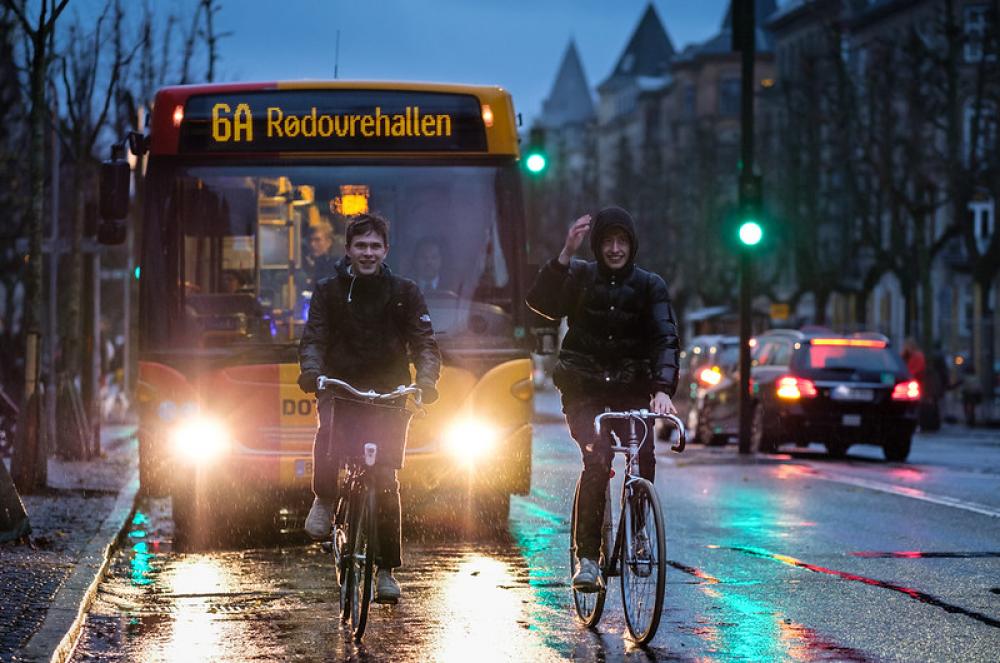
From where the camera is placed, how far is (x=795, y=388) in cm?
2591

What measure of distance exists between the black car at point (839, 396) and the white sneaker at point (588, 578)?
54.4 ft

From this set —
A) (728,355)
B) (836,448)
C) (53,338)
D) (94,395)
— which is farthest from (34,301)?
(728,355)

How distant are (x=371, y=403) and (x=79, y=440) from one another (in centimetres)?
1379

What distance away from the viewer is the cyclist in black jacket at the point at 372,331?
959 cm

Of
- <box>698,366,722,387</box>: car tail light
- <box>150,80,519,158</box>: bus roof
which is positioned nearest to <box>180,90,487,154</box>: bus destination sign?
<box>150,80,519,158</box>: bus roof

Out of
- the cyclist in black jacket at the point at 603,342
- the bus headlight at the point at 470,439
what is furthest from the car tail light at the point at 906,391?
the cyclist in black jacket at the point at 603,342

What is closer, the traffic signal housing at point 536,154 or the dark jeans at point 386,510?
the dark jeans at point 386,510

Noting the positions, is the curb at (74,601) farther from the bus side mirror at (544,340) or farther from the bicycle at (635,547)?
the bus side mirror at (544,340)

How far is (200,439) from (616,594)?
4.11 metres

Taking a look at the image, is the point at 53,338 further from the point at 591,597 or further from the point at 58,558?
the point at 591,597

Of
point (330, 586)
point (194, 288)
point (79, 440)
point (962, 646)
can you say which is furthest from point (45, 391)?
point (962, 646)

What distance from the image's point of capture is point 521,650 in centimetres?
882

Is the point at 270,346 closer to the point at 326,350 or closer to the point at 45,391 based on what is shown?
the point at 326,350

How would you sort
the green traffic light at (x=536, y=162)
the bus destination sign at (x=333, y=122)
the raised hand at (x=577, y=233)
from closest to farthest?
the raised hand at (x=577, y=233), the bus destination sign at (x=333, y=122), the green traffic light at (x=536, y=162)
